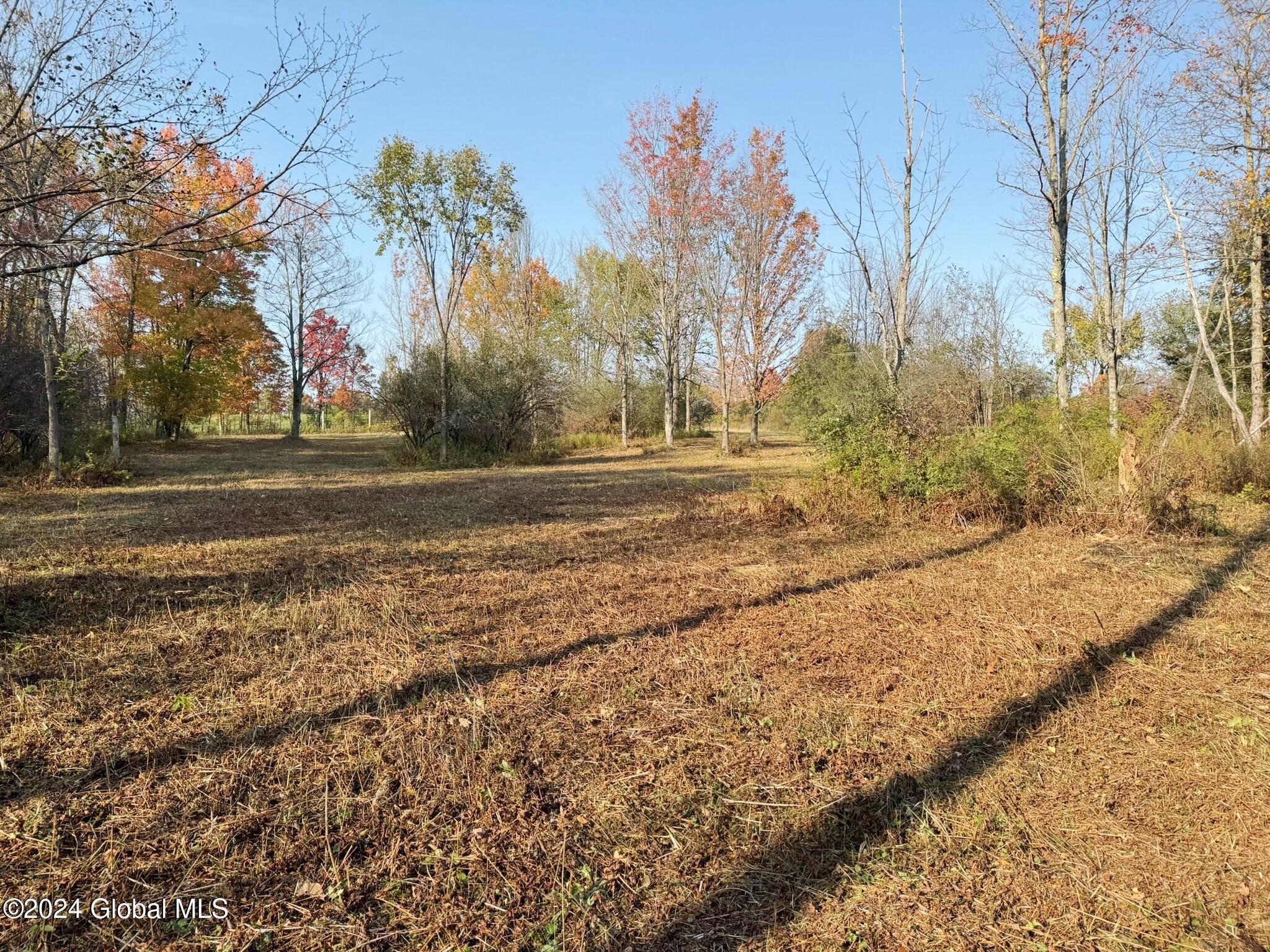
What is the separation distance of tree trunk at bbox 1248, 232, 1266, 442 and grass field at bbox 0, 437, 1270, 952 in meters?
7.52

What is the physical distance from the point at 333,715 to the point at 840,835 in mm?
2231

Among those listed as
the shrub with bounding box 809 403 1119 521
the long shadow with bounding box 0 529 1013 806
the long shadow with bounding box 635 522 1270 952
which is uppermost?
the shrub with bounding box 809 403 1119 521

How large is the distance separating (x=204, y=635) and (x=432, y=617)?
1.31m

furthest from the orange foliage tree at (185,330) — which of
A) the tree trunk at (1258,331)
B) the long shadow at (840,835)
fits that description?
the tree trunk at (1258,331)

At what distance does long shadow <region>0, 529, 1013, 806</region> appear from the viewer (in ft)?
8.05

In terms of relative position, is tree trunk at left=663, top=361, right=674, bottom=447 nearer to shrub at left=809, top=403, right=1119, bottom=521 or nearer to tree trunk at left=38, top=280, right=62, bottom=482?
shrub at left=809, top=403, right=1119, bottom=521

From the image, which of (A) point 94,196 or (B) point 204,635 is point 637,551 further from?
(A) point 94,196

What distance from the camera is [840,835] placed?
7.58 ft

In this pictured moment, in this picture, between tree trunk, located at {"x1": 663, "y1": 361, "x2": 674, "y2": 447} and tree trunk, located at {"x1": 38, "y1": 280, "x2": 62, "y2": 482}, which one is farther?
tree trunk, located at {"x1": 663, "y1": 361, "x2": 674, "y2": 447}

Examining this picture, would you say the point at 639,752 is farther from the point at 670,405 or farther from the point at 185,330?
the point at 185,330

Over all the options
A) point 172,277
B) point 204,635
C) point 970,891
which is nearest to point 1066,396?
point 970,891

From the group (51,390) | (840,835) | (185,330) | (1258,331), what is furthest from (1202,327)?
(185,330)

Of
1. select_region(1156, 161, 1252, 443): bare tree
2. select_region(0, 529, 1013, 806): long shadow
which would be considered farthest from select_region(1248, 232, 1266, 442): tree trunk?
select_region(0, 529, 1013, 806): long shadow
